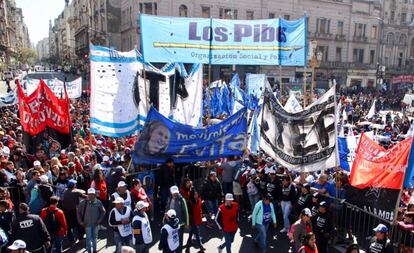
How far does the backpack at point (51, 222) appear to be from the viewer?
22.1 feet

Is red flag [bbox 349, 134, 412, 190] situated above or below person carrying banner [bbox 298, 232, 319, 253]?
above

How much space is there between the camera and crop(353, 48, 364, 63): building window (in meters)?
55.1

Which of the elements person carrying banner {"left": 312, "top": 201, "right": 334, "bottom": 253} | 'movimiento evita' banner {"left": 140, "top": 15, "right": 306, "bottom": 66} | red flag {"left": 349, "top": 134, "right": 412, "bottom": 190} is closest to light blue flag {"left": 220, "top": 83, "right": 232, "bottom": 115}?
'movimiento evita' banner {"left": 140, "top": 15, "right": 306, "bottom": 66}

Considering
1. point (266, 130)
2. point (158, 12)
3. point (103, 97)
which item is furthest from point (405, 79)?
point (103, 97)

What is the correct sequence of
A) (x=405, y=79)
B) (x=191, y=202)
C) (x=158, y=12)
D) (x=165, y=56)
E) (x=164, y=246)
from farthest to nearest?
(x=158, y=12) → (x=405, y=79) → (x=165, y=56) → (x=191, y=202) → (x=164, y=246)

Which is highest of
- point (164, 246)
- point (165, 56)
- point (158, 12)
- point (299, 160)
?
point (158, 12)

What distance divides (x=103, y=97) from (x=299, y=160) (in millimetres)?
4886

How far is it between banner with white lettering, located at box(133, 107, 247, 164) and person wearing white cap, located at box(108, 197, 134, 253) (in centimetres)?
206

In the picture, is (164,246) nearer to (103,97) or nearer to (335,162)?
(335,162)

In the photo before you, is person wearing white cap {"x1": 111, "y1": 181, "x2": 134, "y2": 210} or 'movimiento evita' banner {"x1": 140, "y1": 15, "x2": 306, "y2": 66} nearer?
person wearing white cap {"x1": 111, "y1": 181, "x2": 134, "y2": 210}

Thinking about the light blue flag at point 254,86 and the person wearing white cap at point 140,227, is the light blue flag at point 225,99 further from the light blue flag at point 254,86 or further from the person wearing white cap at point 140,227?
the person wearing white cap at point 140,227

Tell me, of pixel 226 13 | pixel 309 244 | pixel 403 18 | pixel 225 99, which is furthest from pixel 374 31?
pixel 309 244

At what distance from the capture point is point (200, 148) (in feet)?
30.6

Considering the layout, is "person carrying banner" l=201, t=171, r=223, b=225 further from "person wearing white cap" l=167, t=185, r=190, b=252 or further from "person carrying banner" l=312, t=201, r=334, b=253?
"person carrying banner" l=312, t=201, r=334, b=253
